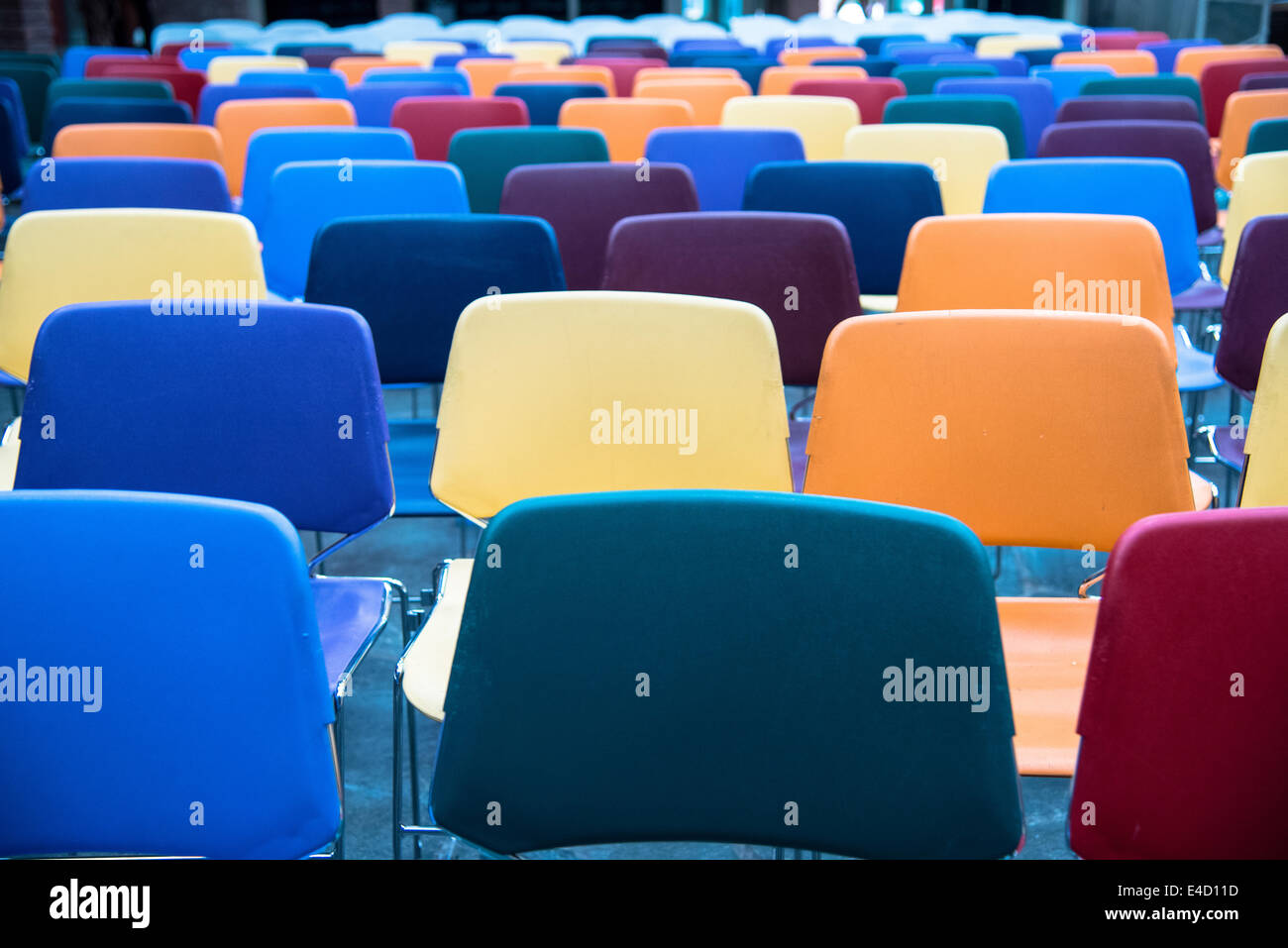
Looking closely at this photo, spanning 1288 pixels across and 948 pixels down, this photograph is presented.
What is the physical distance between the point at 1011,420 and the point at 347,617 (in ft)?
4.10

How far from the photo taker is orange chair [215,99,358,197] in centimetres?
582

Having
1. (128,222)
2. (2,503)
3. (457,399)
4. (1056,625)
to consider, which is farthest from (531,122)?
(2,503)

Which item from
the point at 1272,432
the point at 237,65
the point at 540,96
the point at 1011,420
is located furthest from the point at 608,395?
the point at 237,65

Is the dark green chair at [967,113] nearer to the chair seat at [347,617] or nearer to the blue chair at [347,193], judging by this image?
the blue chair at [347,193]

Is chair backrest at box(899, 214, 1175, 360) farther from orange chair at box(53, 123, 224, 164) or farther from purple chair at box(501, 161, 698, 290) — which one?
orange chair at box(53, 123, 224, 164)

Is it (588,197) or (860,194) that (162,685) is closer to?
(588,197)

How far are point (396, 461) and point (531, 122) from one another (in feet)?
13.2

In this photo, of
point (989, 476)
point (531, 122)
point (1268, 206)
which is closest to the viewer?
point (989, 476)

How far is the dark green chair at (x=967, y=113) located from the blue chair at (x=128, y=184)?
3.02 meters

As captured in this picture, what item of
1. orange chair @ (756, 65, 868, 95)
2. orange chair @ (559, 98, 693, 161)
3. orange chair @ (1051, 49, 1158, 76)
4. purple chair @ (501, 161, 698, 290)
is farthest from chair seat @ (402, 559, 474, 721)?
orange chair @ (1051, 49, 1158, 76)

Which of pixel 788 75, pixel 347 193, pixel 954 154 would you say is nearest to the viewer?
pixel 347 193

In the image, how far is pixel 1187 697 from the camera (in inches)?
54.2

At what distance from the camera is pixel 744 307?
229 centimetres
